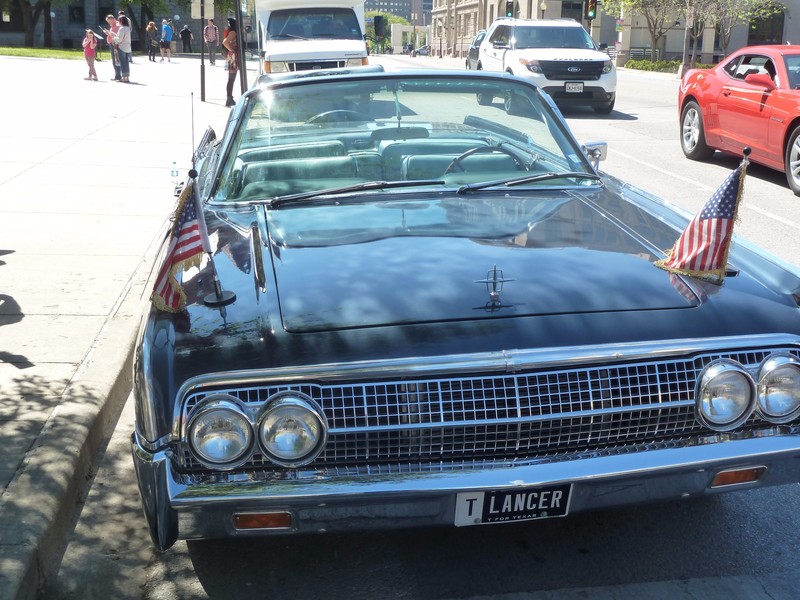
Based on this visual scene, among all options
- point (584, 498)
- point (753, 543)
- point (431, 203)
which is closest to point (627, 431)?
point (584, 498)

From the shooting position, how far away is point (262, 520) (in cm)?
279

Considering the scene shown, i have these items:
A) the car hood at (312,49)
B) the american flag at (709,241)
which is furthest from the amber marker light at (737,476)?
the car hood at (312,49)

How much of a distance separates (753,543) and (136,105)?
18279 mm

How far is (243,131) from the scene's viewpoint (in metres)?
4.68

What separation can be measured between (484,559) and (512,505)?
0.62 metres

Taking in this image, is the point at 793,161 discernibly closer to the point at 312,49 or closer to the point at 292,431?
the point at 292,431

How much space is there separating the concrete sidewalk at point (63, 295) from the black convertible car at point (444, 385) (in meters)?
0.87

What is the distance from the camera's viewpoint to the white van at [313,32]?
18.6 metres

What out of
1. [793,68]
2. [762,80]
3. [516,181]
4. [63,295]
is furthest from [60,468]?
[793,68]

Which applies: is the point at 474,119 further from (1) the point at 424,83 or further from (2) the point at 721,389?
(2) the point at 721,389

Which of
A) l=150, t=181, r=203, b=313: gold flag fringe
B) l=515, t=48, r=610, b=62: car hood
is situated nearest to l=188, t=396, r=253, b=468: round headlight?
l=150, t=181, r=203, b=313: gold flag fringe

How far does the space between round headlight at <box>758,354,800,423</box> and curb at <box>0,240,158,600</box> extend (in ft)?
7.99

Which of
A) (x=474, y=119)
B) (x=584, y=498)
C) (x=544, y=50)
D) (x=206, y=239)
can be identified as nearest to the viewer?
(x=584, y=498)

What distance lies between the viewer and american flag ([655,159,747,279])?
10.9ft
